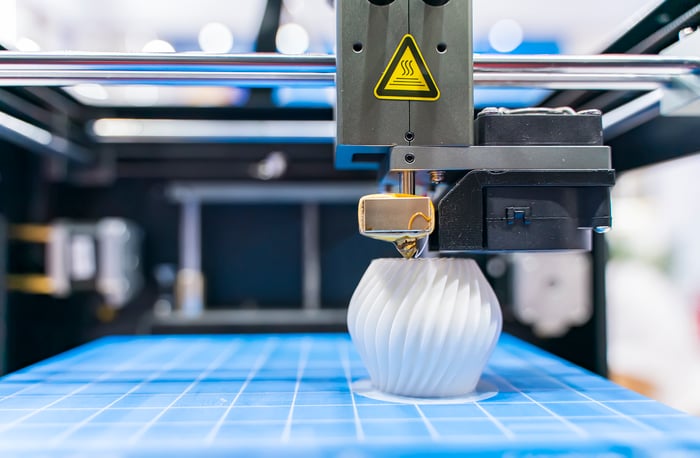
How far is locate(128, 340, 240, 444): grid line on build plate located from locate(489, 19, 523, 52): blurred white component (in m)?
1.53

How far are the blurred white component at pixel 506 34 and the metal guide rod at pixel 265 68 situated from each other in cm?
131

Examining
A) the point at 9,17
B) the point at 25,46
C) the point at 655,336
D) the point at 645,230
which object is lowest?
the point at 655,336

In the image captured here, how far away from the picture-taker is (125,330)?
76.7 inches

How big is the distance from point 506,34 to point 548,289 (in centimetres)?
124

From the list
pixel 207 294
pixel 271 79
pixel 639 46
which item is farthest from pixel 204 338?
pixel 639 46

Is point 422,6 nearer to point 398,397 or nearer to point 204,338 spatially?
point 398,397

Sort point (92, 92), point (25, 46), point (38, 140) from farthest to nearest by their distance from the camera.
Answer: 1. point (92, 92)
2. point (38, 140)
3. point (25, 46)

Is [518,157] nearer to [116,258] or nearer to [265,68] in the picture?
[265,68]

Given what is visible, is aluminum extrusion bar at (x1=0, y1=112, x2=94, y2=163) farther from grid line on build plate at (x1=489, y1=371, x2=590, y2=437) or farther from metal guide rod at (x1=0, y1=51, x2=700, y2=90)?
grid line on build plate at (x1=489, y1=371, x2=590, y2=437)

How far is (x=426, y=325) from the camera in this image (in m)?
0.68

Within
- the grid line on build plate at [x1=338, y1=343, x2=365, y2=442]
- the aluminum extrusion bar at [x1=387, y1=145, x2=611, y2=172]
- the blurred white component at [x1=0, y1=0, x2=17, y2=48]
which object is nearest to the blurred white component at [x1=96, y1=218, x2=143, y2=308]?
the blurred white component at [x1=0, y1=0, x2=17, y2=48]

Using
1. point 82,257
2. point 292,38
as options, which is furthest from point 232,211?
point 292,38

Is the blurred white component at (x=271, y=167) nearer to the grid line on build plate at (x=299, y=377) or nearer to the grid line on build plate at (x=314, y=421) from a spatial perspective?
the grid line on build plate at (x=299, y=377)

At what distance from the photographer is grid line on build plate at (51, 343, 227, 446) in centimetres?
58
